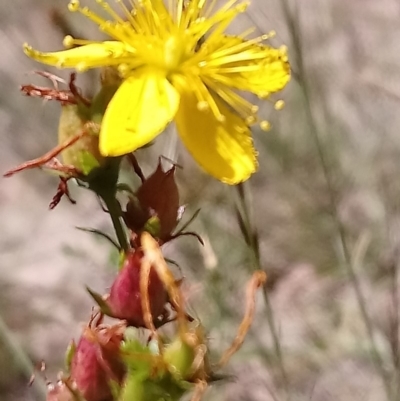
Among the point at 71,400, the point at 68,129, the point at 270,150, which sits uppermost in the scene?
the point at 68,129

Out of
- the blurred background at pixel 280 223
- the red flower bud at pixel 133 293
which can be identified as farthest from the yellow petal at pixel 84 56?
the blurred background at pixel 280 223

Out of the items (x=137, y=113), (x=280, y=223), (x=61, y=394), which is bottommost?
(x=280, y=223)

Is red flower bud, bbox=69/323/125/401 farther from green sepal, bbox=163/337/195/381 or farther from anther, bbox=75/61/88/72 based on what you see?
anther, bbox=75/61/88/72

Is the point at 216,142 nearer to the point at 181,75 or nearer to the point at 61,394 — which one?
the point at 181,75

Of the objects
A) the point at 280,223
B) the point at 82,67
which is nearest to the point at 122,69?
the point at 82,67

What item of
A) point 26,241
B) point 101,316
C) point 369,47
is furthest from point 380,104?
point 101,316

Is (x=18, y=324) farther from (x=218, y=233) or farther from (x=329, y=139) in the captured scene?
(x=329, y=139)

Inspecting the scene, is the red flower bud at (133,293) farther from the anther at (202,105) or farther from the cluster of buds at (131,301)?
the anther at (202,105)
